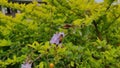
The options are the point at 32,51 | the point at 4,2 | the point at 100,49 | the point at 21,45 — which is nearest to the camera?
the point at 32,51

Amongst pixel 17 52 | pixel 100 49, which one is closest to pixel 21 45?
pixel 17 52

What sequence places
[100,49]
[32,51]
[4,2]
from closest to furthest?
[32,51] < [100,49] < [4,2]

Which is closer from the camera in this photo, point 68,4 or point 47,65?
point 47,65

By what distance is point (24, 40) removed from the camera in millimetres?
1942

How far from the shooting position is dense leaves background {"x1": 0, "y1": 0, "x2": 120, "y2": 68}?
1.65 metres

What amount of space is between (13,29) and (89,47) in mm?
492

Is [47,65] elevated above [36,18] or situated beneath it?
situated beneath

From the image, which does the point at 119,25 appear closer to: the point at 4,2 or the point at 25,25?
the point at 25,25

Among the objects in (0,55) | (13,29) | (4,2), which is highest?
(4,2)

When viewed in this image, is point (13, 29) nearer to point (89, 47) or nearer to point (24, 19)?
point (24, 19)

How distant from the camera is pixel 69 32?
5.51 ft

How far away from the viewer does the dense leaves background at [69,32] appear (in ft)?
5.42

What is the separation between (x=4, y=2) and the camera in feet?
6.57

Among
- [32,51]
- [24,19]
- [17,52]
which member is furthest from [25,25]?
[32,51]
